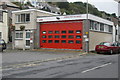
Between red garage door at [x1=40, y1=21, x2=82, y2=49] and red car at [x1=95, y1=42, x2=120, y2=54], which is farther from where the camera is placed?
red garage door at [x1=40, y1=21, x2=82, y2=49]

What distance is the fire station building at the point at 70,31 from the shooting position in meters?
25.5

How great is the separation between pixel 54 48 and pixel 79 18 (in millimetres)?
5373

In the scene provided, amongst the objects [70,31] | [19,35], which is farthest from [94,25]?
[19,35]

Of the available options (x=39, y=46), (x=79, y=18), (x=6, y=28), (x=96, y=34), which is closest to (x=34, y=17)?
(x=39, y=46)

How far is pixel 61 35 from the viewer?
89.4 ft

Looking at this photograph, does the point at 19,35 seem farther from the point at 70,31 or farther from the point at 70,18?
the point at 70,18

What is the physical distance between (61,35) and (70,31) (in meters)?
1.43

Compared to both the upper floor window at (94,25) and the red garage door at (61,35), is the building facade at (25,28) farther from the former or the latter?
the upper floor window at (94,25)

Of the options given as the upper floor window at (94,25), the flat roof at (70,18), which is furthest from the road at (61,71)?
the upper floor window at (94,25)

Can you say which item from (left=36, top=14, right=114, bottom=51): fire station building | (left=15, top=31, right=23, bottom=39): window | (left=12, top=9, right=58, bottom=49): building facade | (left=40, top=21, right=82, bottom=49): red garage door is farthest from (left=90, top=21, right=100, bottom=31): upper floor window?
(left=15, top=31, right=23, bottom=39): window

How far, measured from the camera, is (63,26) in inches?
1072

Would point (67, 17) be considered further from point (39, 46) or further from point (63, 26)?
point (39, 46)

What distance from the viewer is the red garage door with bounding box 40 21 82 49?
26031mm

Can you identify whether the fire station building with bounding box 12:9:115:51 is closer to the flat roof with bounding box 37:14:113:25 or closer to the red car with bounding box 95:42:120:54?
the flat roof with bounding box 37:14:113:25
